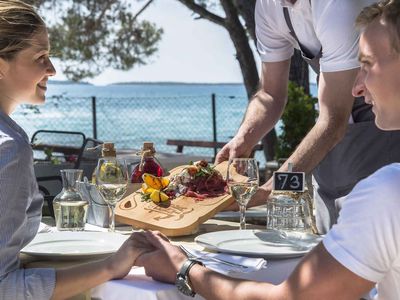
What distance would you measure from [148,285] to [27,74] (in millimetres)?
675

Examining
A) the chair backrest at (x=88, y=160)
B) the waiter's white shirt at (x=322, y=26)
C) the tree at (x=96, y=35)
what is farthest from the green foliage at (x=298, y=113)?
the waiter's white shirt at (x=322, y=26)

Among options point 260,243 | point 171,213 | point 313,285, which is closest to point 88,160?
point 171,213

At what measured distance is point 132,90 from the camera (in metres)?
96.6

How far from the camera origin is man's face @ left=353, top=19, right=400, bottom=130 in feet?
4.93

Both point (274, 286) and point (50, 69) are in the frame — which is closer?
point (274, 286)

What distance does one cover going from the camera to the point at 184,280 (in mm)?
1696

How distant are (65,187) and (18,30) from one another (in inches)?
22.8

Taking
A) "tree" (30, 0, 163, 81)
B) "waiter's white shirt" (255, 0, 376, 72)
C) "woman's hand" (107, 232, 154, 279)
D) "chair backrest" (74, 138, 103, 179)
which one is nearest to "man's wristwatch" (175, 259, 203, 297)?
"woman's hand" (107, 232, 154, 279)

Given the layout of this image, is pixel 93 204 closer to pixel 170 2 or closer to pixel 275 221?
pixel 275 221

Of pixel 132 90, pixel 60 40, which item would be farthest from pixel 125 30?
pixel 132 90

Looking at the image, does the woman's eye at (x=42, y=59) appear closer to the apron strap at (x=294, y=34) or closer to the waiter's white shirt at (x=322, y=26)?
the waiter's white shirt at (x=322, y=26)

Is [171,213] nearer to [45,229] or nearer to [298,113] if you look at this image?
[45,229]

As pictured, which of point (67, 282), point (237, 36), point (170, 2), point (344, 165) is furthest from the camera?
Answer: point (170, 2)

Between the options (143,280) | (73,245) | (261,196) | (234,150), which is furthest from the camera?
(234,150)
